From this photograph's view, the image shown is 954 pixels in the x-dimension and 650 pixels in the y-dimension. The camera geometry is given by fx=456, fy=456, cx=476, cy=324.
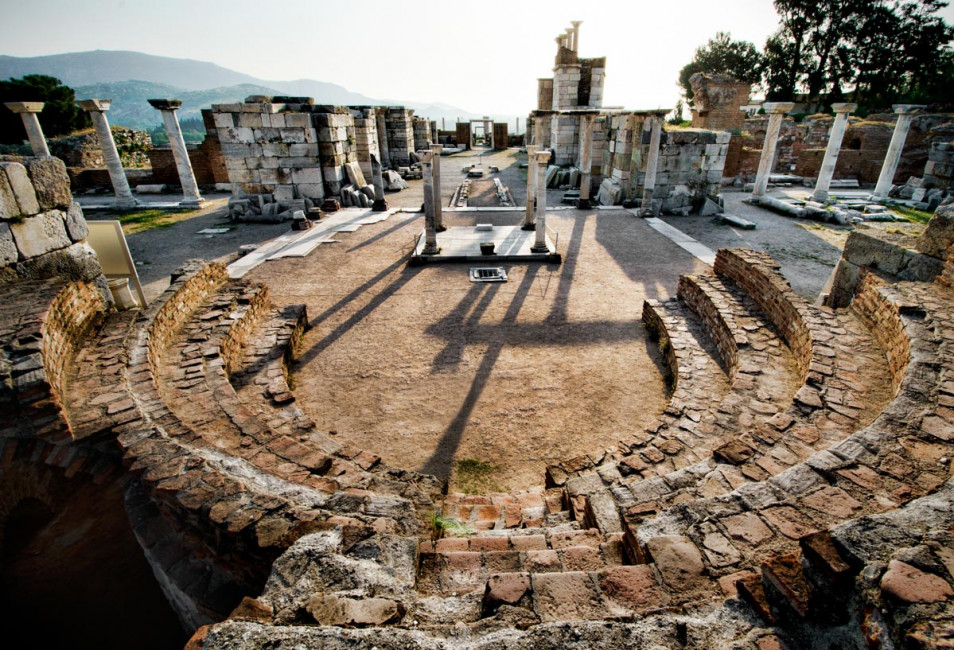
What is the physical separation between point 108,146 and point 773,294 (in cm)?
2036

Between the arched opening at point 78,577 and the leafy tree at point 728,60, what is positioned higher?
the leafy tree at point 728,60

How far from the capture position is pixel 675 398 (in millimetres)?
5363

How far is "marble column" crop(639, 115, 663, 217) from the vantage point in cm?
1384

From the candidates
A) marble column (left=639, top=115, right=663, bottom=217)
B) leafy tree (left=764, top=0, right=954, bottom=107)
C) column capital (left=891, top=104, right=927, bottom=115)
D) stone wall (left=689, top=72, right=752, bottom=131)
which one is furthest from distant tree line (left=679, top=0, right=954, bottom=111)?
marble column (left=639, top=115, right=663, bottom=217)

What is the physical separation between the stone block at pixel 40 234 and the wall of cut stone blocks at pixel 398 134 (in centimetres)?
2052

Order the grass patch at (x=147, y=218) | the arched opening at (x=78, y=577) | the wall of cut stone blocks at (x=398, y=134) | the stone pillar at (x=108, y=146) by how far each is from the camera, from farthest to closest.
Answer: the wall of cut stone blocks at (x=398, y=134), the stone pillar at (x=108, y=146), the grass patch at (x=147, y=218), the arched opening at (x=78, y=577)

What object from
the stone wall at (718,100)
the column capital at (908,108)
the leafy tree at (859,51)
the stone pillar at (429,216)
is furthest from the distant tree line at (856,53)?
the stone pillar at (429,216)

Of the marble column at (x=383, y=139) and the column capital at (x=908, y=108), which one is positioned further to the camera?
the marble column at (x=383, y=139)

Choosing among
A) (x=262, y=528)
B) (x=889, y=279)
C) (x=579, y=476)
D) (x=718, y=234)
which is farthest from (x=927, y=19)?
(x=262, y=528)

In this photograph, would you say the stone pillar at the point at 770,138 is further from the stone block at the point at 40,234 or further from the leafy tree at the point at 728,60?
the leafy tree at the point at 728,60

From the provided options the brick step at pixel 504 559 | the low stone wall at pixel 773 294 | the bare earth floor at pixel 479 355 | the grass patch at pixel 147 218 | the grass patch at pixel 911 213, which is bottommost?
the bare earth floor at pixel 479 355

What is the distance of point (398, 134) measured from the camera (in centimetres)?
2431

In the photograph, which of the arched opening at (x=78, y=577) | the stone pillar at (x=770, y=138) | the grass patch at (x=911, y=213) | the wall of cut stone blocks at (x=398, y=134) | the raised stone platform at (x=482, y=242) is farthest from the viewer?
the wall of cut stone blocks at (x=398, y=134)

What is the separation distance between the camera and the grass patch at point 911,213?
47.2 feet
